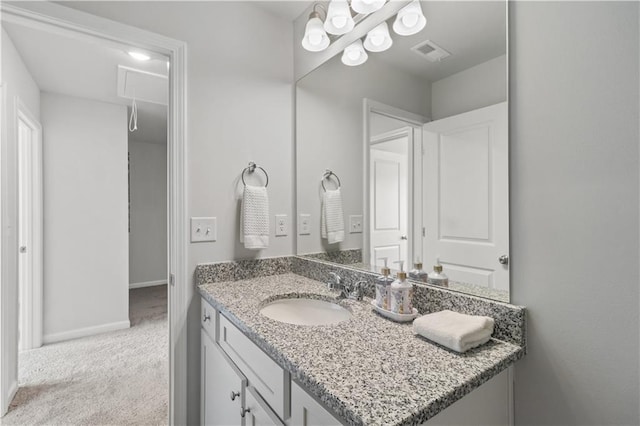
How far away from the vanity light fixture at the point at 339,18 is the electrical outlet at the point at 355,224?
84cm

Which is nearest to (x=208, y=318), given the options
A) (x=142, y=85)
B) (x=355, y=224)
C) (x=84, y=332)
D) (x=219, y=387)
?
(x=219, y=387)

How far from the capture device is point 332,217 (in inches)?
65.0

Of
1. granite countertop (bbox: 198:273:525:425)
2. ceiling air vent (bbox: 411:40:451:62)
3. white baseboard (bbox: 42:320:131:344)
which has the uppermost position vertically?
ceiling air vent (bbox: 411:40:451:62)

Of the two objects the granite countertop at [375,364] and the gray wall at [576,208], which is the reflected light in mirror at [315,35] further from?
the granite countertop at [375,364]

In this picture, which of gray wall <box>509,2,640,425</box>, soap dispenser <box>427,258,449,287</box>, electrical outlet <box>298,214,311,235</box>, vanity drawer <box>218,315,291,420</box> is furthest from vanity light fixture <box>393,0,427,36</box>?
vanity drawer <box>218,315,291,420</box>

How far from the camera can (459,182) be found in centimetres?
106

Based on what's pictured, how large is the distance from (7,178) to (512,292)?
2601 mm

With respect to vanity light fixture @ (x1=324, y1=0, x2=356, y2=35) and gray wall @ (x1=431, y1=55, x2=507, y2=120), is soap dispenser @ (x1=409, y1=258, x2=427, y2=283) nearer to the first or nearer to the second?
gray wall @ (x1=431, y1=55, x2=507, y2=120)

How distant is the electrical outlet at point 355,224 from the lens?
4.91 ft

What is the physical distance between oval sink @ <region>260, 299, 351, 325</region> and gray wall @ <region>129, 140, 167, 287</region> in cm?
440

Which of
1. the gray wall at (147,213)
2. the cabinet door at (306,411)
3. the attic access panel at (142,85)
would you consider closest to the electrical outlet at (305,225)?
the cabinet door at (306,411)

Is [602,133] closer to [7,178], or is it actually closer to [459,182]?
[459,182]

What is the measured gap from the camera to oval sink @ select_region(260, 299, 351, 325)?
1.28 metres

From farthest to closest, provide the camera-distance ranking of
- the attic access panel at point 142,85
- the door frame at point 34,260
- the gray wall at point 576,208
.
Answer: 1. the door frame at point 34,260
2. the attic access panel at point 142,85
3. the gray wall at point 576,208
